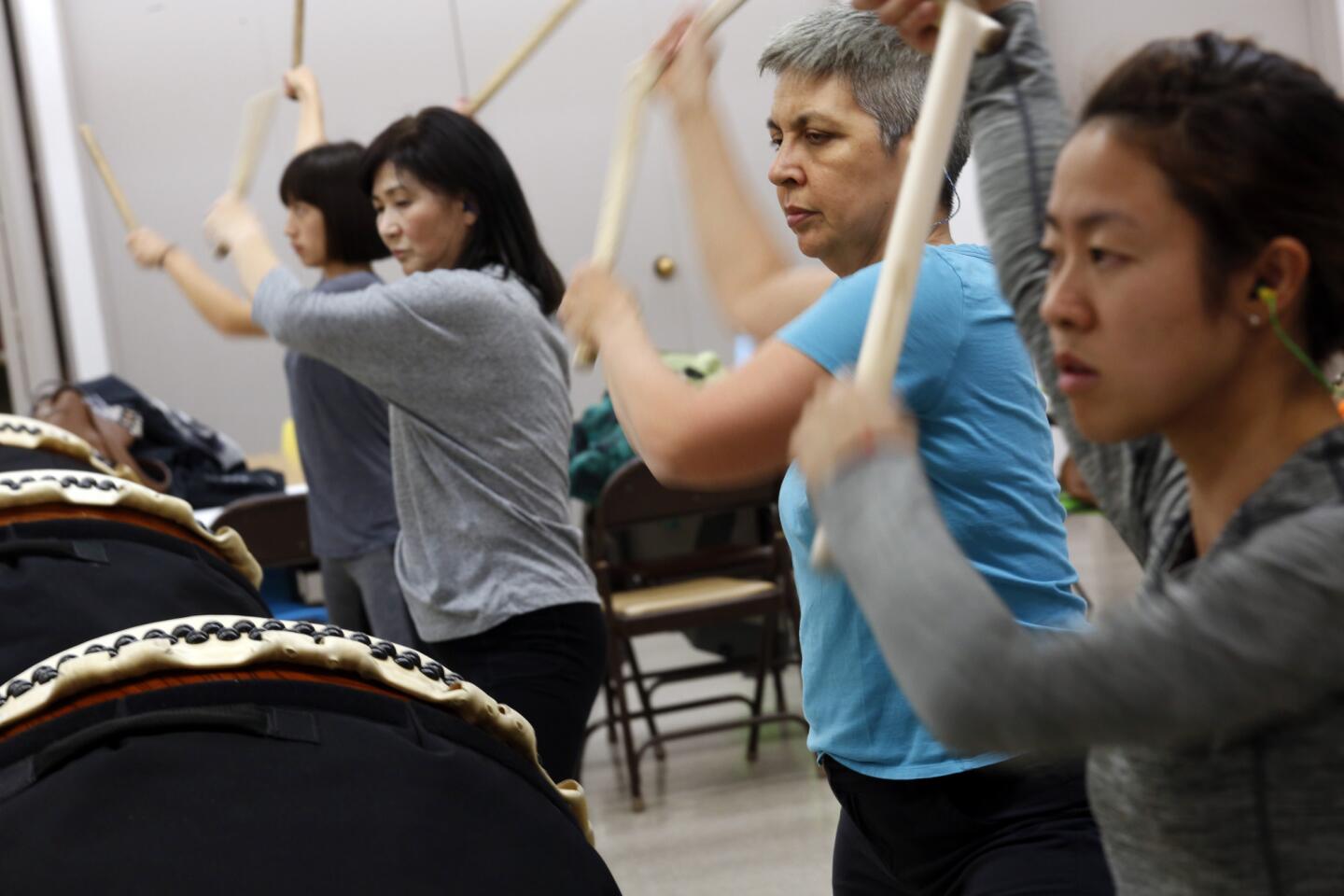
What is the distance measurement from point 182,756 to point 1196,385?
61cm

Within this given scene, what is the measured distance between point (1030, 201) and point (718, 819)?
9.36 feet

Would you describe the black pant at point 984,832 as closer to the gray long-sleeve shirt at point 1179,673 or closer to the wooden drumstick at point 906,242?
the gray long-sleeve shirt at point 1179,673

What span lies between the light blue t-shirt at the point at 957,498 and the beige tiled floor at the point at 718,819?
1.86m

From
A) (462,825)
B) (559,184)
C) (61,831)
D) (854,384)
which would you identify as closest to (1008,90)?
(854,384)

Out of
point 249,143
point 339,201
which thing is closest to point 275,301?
point 249,143

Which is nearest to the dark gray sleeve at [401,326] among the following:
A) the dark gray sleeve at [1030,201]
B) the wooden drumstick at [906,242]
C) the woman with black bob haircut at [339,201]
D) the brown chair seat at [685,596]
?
the woman with black bob haircut at [339,201]

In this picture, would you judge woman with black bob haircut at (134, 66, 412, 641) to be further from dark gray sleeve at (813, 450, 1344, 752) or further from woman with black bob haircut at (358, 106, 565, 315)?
dark gray sleeve at (813, 450, 1344, 752)

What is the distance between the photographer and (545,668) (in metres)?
1.99

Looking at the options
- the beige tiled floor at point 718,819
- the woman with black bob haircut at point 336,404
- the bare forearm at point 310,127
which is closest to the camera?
the woman with black bob haircut at point 336,404

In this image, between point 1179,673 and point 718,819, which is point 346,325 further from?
point 718,819

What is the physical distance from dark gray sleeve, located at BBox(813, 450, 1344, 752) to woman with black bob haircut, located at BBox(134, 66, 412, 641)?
182cm

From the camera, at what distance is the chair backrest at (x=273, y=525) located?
3674mm

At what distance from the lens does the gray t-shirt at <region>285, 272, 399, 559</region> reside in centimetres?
257

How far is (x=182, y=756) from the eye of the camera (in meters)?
0.95
